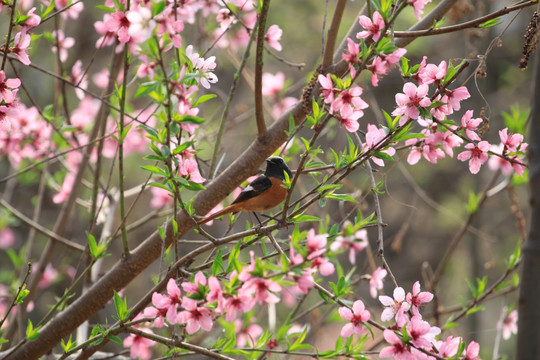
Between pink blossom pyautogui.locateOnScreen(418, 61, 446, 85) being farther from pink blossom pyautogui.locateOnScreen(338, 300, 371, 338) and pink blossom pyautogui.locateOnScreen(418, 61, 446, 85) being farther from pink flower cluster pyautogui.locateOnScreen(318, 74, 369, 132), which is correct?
pink blossom pyautogui.locateOnScreen(338, 300, 371, 338)

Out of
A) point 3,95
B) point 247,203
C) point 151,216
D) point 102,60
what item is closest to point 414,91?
point 247,203

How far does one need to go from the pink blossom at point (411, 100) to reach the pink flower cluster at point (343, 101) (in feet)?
0.44

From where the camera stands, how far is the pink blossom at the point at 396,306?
181 cm

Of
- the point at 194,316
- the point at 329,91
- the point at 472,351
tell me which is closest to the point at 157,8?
Answer: the point at 329,91

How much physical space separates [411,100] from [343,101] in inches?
9.3

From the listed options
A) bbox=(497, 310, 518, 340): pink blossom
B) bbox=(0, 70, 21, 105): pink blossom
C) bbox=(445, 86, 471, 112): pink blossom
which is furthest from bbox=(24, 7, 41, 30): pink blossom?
bbox=(497, 310, 518, 340): pink blossom

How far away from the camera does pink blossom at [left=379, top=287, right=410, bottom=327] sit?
5.94ft

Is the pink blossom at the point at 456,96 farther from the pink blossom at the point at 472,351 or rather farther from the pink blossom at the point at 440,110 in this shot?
the pink blossom at the point at 472,351

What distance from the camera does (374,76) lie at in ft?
6.46

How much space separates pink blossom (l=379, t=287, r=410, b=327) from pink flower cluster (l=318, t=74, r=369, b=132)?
0.61 m

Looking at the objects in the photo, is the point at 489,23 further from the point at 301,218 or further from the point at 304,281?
the point at 304,281

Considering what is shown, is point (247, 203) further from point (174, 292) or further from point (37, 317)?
point (37, 317)

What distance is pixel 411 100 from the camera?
189 cm

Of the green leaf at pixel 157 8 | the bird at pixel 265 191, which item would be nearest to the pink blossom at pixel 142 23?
the green leaf at pixel 157 8
